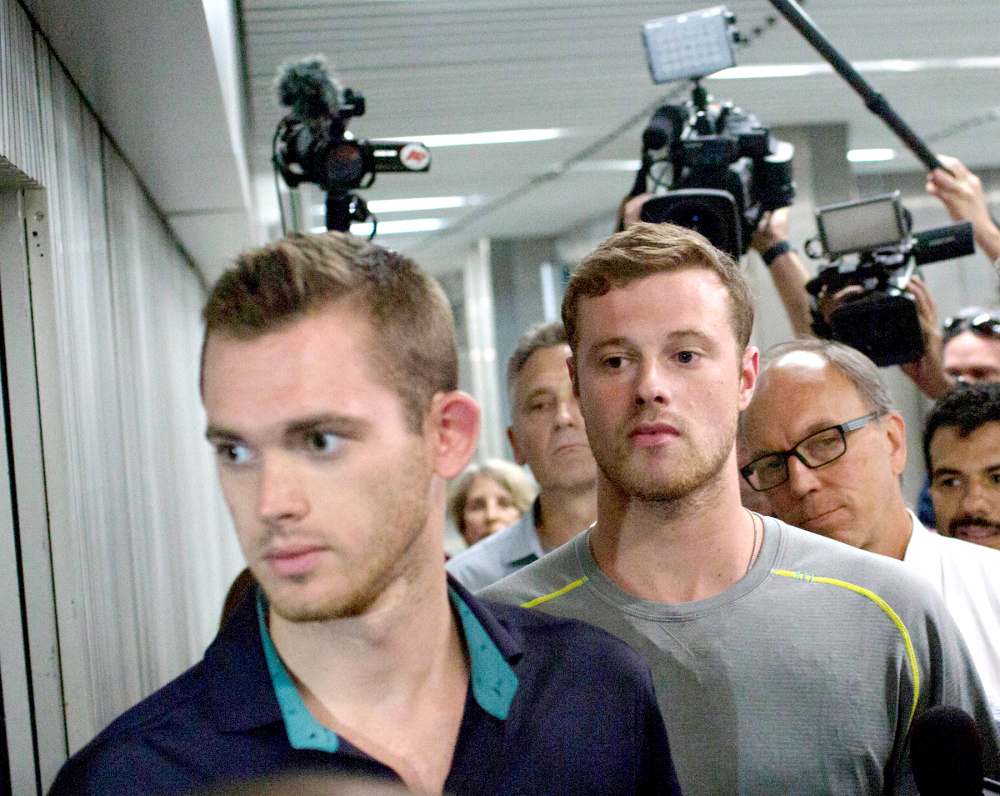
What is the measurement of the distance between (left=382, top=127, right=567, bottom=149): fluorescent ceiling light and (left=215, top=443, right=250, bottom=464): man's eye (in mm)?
5736

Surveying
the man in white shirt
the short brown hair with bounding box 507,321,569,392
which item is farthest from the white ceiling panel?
the man in white shirt

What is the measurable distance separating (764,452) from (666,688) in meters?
0.67

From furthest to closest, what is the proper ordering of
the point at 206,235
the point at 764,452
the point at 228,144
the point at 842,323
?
the point at 206,235, the point at 228,144, the point at 842,323, the point at 764,452

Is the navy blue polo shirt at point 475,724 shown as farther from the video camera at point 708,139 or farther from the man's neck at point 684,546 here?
the video camera at point 708,139

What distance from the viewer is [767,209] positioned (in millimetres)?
3018

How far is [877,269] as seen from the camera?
289 centimetres

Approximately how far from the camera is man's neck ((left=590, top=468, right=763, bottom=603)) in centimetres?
187

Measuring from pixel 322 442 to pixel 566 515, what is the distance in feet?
5.68

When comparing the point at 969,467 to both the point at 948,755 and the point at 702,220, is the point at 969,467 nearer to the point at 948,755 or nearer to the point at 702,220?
the point at 702,220

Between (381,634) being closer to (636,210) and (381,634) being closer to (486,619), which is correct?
(486,619)

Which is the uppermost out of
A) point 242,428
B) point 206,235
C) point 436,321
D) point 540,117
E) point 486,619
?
point 540,117

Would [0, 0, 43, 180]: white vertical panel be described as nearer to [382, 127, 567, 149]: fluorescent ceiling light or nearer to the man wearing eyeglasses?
the man wearing eyeglasses

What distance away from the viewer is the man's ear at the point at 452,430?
4.73 ft

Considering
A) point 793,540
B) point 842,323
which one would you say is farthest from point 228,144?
point 793,540
